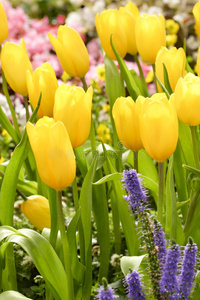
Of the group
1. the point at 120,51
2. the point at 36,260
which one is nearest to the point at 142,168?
the point at 120,51

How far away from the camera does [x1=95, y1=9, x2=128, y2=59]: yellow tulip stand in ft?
5.29

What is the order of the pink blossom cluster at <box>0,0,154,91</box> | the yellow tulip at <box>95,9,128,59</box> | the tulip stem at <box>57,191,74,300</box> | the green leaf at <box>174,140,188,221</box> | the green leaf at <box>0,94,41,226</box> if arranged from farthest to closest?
the pink blossom cluster at <box>0,0,154,91</box>, the yellow tulip at <box>95,9,128,59</box>, the green leaf at <box>174,140,188,221</box>, the green leaf at <box>0,94,41,226</box>, the tulip stem at <box>57,191,74,300</box>

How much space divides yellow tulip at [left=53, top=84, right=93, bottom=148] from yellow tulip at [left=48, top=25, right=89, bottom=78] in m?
0.29

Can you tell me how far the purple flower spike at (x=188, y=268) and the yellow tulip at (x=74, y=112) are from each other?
0.39 meters

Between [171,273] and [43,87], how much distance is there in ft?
1.92

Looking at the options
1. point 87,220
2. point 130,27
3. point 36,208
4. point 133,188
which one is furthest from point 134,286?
point 130,27

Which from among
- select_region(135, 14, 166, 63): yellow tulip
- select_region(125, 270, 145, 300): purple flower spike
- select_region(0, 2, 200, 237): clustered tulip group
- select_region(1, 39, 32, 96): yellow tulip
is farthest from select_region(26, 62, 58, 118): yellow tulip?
select_region(125, 270, 145, 300): purple flower spike

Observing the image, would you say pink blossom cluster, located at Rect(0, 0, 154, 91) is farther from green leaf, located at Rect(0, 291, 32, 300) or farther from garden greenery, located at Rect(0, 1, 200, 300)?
green leaf, located at Rect(0, 291, 32, 300)

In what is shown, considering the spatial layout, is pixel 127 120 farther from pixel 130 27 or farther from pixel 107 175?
pixel 130 27

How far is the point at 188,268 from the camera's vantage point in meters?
0.92

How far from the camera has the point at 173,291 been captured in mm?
955

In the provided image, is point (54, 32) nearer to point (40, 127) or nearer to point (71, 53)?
point (71, 53)

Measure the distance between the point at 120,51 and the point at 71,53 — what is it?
0.72 feet

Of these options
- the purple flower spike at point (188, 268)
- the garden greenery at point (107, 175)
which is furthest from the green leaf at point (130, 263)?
the purple flower spike at point (188, 268)
